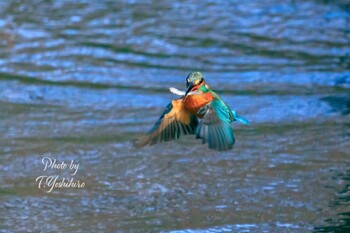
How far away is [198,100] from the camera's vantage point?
3.14 m

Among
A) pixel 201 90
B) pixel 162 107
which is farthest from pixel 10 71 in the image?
pixel 201 90

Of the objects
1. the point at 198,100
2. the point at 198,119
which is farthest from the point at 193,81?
the point at 198,119

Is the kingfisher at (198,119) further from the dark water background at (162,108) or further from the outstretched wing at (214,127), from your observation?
the dark water background at (162,108)

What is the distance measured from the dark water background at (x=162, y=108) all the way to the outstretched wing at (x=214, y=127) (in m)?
0.96

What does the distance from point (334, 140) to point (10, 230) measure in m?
2.02

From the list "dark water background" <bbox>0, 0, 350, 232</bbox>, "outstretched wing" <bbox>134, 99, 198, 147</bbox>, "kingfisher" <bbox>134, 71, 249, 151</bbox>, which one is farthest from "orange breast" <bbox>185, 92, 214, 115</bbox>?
"dark water background" <bbox>0, 0, 350, 232</bbox>

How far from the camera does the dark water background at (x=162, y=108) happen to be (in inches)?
169

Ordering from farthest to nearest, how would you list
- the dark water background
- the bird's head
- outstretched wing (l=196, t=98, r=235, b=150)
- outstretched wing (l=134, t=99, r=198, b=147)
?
the dark water background < outstretched wing (l=134, t=99, r=198, b=147) < outstretched wing (l=196, t=98, r=235, b=150) < the bird's head

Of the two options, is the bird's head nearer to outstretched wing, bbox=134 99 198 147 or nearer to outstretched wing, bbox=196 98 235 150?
outstretched wing, bbox=196 98 235 150

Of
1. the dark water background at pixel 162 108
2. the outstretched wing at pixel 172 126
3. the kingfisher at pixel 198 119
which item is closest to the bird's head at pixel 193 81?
the kingfisher at pixel 198 119

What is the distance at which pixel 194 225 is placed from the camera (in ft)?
13.4

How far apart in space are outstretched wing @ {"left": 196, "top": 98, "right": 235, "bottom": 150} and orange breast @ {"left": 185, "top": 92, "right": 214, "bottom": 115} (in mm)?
15

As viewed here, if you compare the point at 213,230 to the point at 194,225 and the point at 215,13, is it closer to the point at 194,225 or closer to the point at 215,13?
the point at 194,225

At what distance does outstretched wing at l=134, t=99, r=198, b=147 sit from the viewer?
10.8 feet
